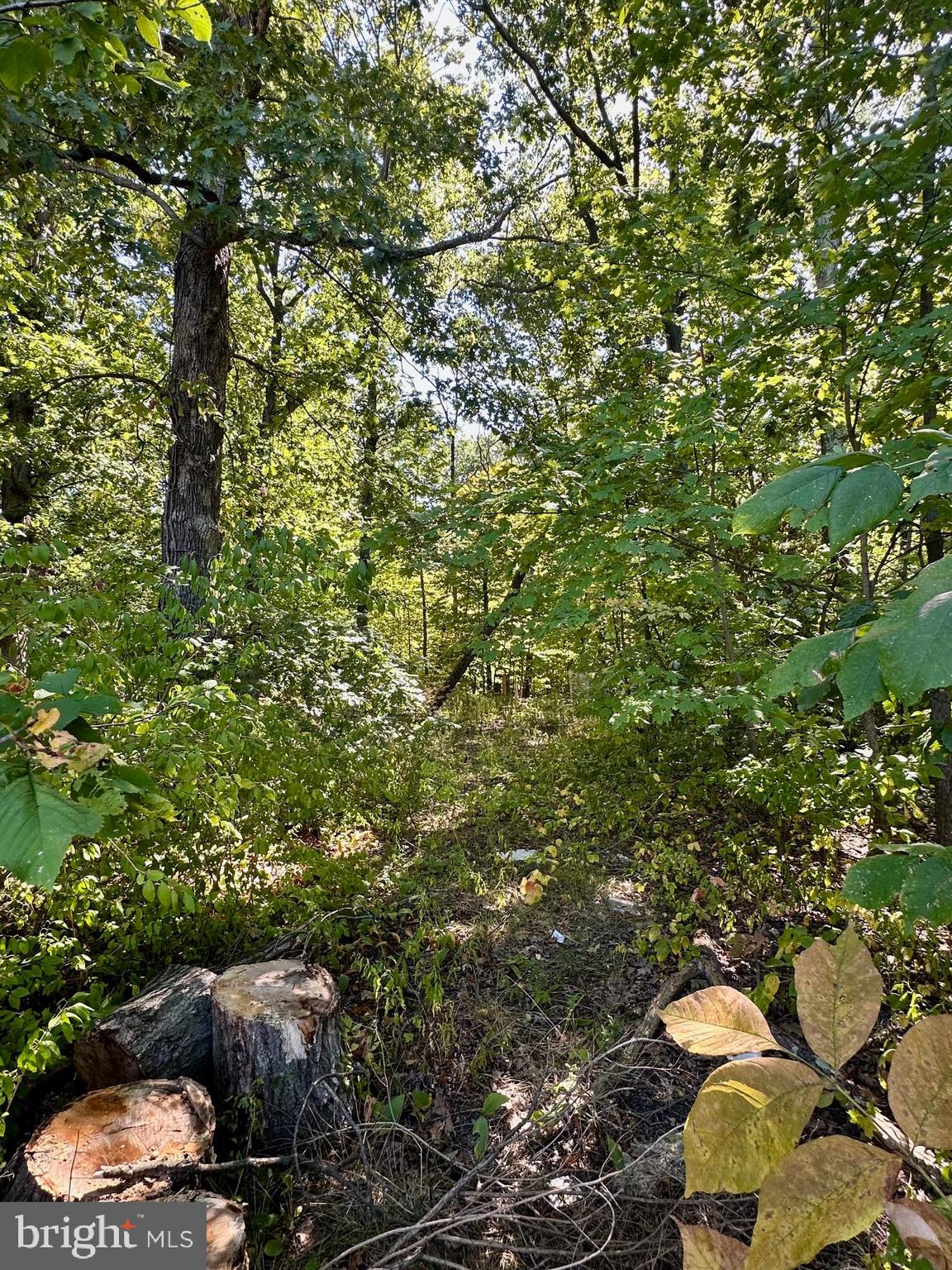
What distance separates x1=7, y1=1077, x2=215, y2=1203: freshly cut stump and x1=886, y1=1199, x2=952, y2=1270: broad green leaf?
214 centimetres

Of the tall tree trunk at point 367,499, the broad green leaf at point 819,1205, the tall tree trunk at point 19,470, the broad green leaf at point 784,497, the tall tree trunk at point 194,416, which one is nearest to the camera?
the broad green leaf at point 819,1205

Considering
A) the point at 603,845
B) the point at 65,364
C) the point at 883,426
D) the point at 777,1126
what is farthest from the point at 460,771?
the point at 65,364

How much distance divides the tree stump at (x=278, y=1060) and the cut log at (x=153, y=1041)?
9 cm

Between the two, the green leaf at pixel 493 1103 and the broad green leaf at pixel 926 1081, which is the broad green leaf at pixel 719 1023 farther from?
the green leaf at pixel 493 1103

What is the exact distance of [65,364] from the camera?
17.9 ft

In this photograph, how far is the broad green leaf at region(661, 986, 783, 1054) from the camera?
0.70m

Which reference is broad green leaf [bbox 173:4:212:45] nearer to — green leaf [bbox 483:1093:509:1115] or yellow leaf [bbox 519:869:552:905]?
green leaf [bbox 483:1093:509:1115]

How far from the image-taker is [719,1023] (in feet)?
2.37

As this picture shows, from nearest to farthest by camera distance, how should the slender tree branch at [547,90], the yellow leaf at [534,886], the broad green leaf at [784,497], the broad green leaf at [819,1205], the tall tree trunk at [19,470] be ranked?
1. the broad green leaf at [819,1205]
2. the broad green leaf at [784,497]
3. the yellow leaf at [534,886]
4. the slender tree branch at [547,90]
5. the tall tree trunk at [19,470]

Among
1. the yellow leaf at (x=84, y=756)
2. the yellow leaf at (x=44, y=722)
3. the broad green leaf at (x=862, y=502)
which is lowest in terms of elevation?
the yellow leaf at (x=84, y=756)

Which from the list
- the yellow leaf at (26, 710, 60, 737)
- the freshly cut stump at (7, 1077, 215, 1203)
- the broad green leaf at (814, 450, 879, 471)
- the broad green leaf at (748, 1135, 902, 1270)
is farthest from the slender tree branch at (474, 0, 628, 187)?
the freshly cut stump at (7, 1077, 215, 1203)

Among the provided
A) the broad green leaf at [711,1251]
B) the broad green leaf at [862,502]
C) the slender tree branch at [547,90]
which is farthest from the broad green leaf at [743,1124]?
the slender tree branch at [547,90]

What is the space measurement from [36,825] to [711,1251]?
94cm

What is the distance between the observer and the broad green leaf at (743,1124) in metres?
0.58
